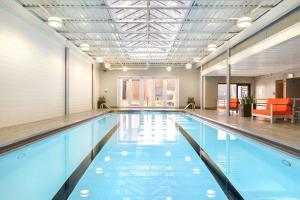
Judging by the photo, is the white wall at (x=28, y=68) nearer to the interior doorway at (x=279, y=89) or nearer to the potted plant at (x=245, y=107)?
the potted plant at (x=245, y=107)

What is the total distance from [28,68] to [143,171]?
5593 millimetres

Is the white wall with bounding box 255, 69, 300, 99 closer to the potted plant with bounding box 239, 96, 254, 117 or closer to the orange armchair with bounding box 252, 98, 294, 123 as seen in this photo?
the potted plant with bounding box 239, 96, 254, 117

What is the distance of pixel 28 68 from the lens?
724 cm

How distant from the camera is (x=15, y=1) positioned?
5.99 meters

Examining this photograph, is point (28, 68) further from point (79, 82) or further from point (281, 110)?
point (281, 110)

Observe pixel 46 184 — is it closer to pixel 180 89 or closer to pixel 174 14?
pixel 174 14

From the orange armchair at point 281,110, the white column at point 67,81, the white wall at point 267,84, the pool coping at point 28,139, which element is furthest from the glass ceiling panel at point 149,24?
the white wall at point 267,84

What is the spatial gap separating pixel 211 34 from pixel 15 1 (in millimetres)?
6670

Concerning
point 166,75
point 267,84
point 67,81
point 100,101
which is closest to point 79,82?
point 67,81

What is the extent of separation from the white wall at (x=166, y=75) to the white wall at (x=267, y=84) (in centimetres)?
408

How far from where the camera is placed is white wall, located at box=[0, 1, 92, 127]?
19.8 ft

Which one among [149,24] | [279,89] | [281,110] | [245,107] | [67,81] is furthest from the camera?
[279,89]

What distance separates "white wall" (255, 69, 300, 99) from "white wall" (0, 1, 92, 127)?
1137 cm

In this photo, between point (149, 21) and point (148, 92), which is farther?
point (148, 92)
